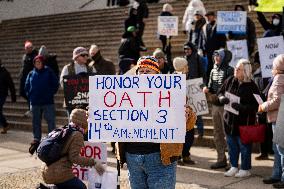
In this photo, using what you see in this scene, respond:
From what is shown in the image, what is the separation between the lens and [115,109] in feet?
14.5

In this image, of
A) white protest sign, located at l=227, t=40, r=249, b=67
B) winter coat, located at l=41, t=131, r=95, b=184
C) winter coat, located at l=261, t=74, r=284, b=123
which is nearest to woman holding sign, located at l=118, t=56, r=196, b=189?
winter coat, located at l=41, t=131, r=95, b=184

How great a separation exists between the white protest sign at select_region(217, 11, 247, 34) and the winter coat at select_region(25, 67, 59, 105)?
369 cm

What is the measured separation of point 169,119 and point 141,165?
0.42m

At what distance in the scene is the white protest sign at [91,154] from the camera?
5.51 meters

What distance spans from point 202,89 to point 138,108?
178 inches

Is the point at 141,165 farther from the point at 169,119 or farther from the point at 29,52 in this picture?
the point at 29,52

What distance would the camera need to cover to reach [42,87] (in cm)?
1001

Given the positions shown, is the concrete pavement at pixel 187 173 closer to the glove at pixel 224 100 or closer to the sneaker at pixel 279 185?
the sneaker at pixel 279 185

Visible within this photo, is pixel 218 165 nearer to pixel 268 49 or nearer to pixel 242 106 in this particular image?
pixel 242 106

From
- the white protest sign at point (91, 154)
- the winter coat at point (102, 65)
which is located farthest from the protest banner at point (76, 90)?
the white protest sign at point (91, 154)

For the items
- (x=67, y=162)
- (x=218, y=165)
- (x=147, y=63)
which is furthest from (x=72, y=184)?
(x=218, y=165)

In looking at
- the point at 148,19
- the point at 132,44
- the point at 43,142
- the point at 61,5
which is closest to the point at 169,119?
the point at 43,142

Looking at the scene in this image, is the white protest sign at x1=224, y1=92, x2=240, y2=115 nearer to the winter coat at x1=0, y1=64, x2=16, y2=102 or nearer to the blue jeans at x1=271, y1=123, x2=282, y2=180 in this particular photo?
the blue jeans at x1=271, y1=123, x2=282, y2=180

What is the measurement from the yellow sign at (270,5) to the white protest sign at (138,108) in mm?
6520
